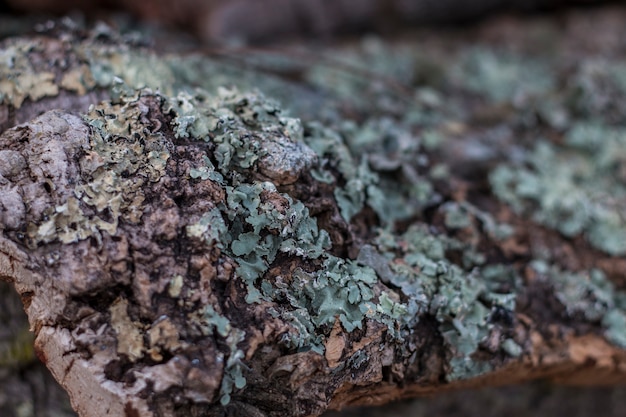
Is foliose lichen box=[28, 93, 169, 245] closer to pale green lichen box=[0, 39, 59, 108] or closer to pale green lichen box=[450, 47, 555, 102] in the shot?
pale green lichen box=[0, 39, 59, 108]

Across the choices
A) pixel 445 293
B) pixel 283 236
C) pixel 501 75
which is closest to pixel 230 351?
pixel 283 236

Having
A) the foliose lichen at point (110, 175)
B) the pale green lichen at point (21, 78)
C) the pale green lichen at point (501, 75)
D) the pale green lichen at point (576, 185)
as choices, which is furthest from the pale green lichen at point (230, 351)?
the pale green lichen at point (501, 75)

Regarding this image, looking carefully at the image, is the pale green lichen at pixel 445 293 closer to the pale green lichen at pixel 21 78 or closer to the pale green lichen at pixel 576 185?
the pale green lichen at pixel 576 185

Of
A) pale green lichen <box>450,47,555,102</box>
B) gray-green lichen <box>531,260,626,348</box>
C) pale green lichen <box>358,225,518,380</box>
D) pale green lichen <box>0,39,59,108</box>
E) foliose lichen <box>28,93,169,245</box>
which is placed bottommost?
gray-green lichen <box>531,260,626,348</box>

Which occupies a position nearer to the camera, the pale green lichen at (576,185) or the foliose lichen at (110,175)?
the foliose lichen at (110,175)

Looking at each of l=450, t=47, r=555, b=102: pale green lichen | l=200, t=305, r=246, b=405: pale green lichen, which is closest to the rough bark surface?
l=200, t=305, r=246, b=405: pale green lichen

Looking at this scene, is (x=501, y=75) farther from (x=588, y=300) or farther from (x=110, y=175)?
(x=110, y=175)

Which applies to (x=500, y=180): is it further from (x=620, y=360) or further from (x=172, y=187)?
(x=172, y=187)

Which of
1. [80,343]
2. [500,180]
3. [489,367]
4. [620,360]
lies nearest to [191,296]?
[80,343]
